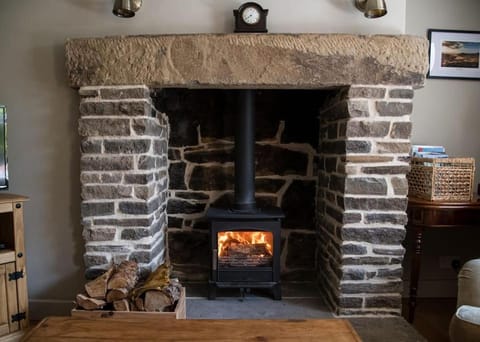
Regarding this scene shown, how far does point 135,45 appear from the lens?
1.96 m

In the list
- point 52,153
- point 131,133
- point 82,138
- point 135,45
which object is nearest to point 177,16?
point 135,45

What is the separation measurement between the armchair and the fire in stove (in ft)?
3.54

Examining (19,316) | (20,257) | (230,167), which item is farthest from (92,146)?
(19,316)

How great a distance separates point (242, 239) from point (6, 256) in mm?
1435

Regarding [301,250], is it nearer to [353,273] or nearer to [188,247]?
[353,273]

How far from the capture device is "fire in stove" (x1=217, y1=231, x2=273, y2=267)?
2.28 metres

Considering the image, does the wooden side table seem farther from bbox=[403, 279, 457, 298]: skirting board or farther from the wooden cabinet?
the wooden cabinet

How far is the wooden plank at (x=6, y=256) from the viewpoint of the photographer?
1959 millimetres

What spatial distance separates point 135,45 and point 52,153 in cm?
89

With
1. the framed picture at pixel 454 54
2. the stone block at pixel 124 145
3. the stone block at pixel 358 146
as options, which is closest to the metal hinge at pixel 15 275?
the stone block at pixel 124 145

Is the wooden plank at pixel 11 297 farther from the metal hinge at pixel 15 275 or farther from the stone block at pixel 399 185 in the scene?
the stone block at pixel 399 185

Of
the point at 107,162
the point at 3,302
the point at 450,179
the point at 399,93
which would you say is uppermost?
the point at 399,93

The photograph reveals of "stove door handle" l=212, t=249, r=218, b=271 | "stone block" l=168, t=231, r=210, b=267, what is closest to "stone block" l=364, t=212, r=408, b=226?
"stove door handle" l=212, t=249, r=218, b=271

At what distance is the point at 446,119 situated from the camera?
2633mm
